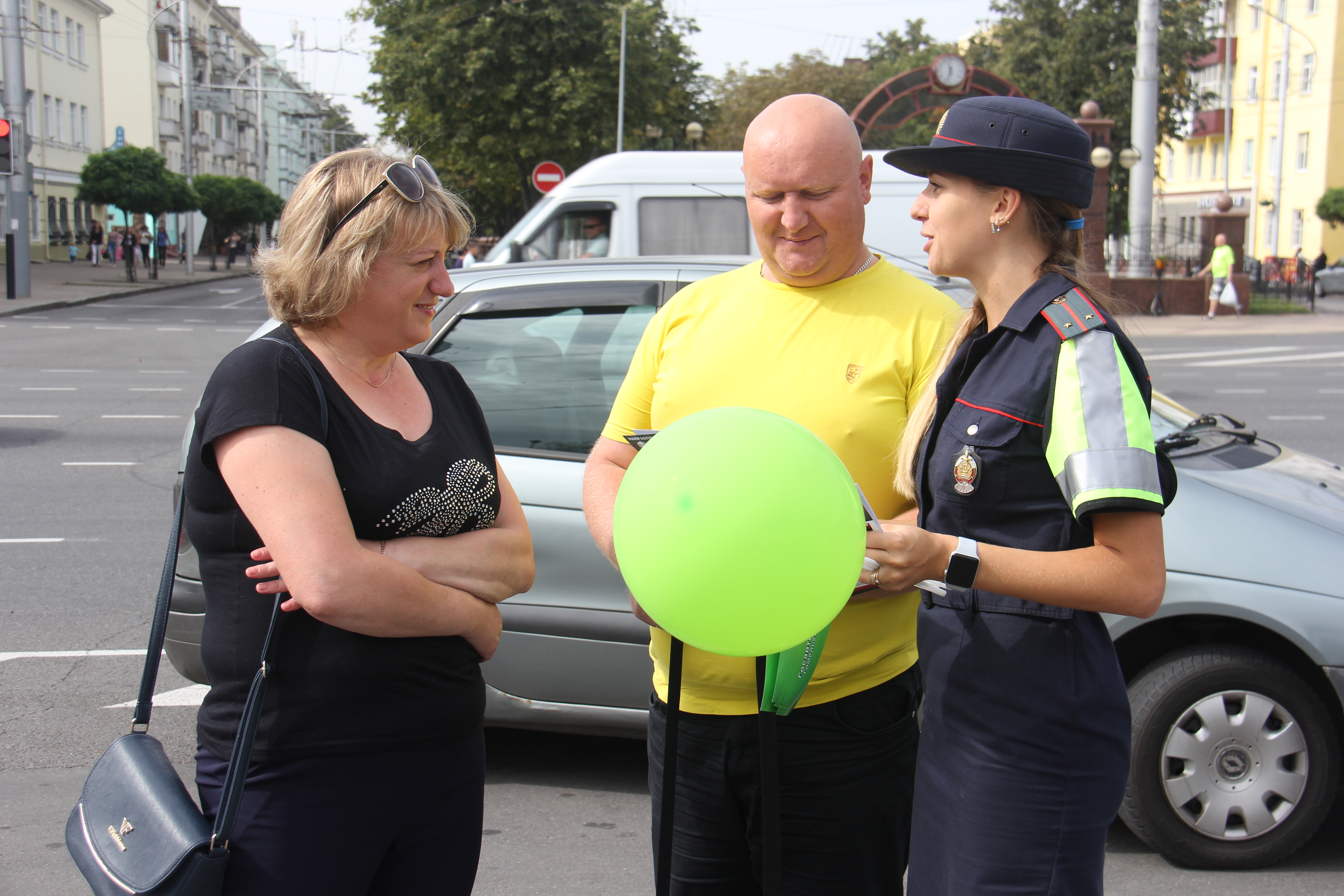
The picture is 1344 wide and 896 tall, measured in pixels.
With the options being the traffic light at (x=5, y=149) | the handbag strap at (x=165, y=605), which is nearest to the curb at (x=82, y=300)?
the traffic light at (x=5, y=149)

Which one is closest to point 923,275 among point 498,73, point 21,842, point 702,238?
point 21,842

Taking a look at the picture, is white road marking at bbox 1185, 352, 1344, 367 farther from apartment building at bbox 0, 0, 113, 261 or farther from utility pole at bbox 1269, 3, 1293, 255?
apartment building at bbox 0, 0, 113, 261

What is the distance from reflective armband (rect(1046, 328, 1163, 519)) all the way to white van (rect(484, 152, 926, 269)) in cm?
939

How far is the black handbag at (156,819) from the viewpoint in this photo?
166cm

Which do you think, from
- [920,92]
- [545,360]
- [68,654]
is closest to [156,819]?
[545,360]

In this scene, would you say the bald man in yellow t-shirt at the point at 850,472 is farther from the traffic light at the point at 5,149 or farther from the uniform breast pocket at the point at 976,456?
the traffic light at the point at 5,149

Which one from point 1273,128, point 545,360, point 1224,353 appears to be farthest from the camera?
point 1273,128

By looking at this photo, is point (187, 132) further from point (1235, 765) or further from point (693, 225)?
point (1235, 765)

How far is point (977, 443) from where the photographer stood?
5.94 ft

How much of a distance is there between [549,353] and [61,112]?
175 feet

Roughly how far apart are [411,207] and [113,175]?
38749mm

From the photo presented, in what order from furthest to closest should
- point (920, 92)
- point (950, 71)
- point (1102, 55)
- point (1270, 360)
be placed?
point (1102, 55) → point (920, 92) → point (950, 71) → point (1270, 360)

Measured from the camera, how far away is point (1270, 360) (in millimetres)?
18156

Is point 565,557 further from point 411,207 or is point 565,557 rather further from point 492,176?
point 492,176
